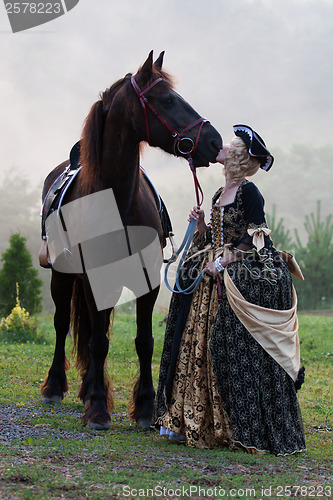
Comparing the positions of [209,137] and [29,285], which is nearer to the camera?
[209,137]

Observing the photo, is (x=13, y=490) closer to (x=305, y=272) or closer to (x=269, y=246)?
(x=269, y=246)

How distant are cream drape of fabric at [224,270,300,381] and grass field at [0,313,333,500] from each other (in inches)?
25.0

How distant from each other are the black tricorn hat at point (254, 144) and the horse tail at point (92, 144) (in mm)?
997

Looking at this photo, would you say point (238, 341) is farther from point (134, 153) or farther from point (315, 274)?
point (315, 274)

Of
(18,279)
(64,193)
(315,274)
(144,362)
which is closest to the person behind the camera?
(64,193)

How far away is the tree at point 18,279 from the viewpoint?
10.7 meters

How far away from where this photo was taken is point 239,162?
392 cm

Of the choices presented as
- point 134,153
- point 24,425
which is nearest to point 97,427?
point 24,425

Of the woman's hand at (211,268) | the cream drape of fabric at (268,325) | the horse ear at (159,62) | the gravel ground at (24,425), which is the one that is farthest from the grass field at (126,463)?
the horse ear at (159,62)

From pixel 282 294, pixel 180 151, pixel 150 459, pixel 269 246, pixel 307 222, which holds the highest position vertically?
pixel 307 222

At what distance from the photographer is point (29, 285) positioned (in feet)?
35.6

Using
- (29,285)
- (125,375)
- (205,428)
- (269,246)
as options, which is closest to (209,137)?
(269,246)

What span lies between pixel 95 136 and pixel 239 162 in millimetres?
1063

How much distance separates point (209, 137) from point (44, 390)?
313cm
